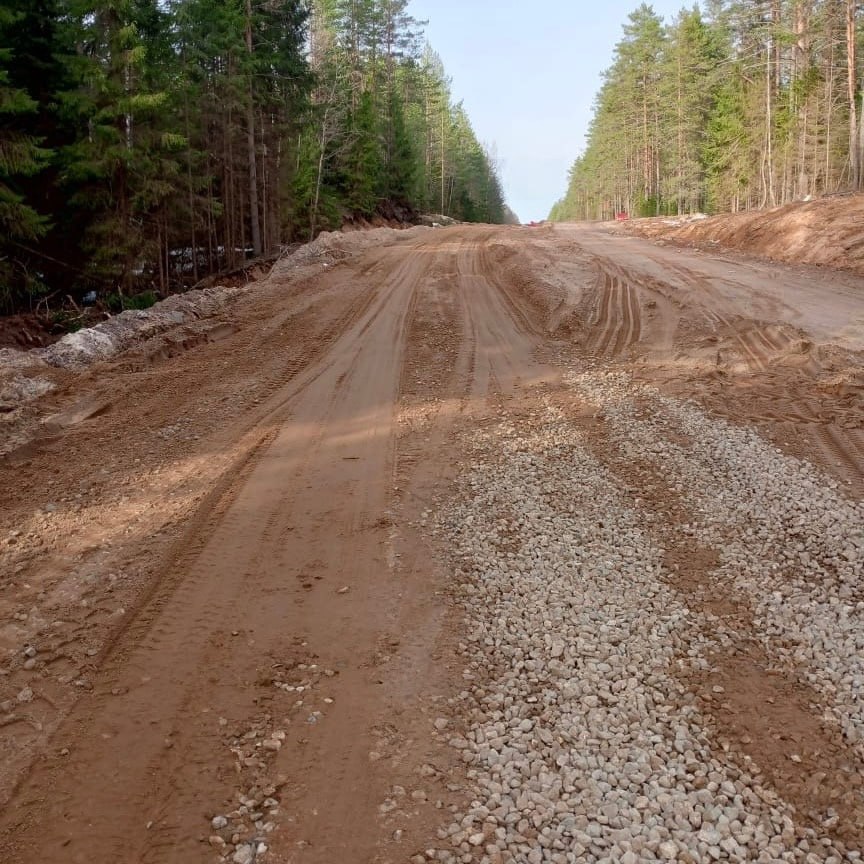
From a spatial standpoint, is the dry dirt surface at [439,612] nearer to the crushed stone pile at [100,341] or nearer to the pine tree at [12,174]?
the crushed stone pile at [100,341]

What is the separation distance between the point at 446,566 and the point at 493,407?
346 centimetres

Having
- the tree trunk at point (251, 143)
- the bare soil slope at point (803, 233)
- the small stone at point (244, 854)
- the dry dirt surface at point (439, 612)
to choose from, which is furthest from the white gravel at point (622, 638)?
the tree trunk at point (251, 143)

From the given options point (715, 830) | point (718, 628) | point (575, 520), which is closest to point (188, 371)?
point (575, 520)

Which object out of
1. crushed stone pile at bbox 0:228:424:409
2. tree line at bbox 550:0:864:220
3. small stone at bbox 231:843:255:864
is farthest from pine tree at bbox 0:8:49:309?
tree line at bbox 550:0:864:220

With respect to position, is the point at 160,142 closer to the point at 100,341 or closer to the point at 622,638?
the point at 100,341

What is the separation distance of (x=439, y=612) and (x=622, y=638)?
1.22 metres

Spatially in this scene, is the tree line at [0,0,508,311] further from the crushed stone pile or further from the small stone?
the small stone

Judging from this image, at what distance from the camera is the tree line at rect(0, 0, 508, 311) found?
53.9ft

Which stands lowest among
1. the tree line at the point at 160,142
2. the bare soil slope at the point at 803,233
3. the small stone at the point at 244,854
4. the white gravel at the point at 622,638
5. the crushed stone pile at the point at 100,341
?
A: the small stone at the point at 244,854

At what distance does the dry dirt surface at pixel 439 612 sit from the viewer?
9.81ft

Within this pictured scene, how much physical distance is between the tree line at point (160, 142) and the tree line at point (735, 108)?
19.1 meters

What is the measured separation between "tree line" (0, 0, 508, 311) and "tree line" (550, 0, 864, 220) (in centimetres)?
1907

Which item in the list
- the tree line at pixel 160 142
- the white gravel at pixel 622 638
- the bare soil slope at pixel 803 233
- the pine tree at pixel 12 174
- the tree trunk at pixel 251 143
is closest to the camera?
the white gravel at pixel 622 638

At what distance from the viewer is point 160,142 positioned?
60.6ft
